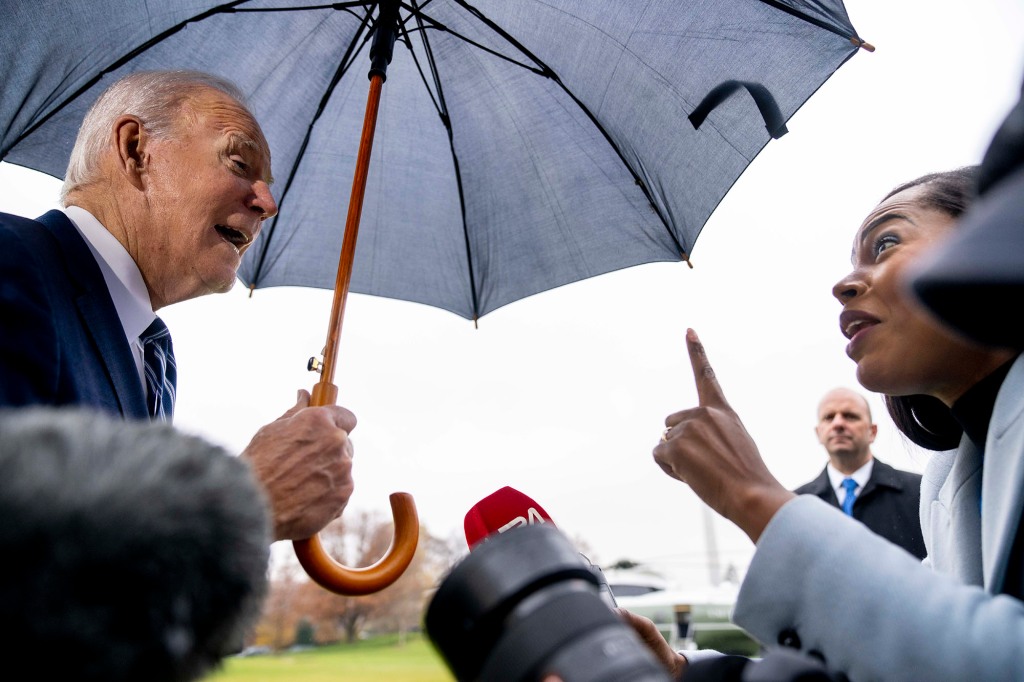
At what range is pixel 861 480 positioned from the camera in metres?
5.22

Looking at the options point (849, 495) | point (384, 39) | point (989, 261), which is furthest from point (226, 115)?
point (849, 495)

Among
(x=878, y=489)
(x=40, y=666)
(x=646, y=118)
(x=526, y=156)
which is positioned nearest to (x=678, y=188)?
(x=646, y=118)

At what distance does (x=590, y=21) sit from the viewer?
2613 millimetres

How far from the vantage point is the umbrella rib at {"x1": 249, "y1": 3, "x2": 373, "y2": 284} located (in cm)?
293

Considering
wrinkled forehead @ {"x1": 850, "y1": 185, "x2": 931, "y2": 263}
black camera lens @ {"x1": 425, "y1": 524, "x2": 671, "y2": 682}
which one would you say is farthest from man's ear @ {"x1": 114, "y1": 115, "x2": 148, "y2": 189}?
wrinkled forehead @ {"x1": 850, "y1": 185, "x2": 931, "y2": 263}

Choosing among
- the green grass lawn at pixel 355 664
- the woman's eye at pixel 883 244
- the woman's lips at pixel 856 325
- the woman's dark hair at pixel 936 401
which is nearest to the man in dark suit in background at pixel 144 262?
the woman's lips at pixel 856 325

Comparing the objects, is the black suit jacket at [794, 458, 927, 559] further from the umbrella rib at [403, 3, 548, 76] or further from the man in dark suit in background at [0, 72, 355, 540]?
the man in dark suit in background at [0, 72, 355, 540]

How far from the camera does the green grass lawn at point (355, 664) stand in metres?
42.1

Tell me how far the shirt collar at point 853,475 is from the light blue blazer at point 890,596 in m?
4.43

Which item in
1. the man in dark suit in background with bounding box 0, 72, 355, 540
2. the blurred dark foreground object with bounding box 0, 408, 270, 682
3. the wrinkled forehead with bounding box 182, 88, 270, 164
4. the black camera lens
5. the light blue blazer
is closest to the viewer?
the blurred dark foreground object with bounding box 0, 408, 270, 682

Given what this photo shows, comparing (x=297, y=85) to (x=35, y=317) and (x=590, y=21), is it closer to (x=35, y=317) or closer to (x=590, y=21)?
(x=590, y=21)

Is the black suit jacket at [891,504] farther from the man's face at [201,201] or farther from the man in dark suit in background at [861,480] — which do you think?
the man's face at [201,201]

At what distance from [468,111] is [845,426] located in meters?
4.26

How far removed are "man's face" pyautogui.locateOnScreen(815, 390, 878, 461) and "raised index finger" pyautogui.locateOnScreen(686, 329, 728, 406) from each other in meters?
4.70
